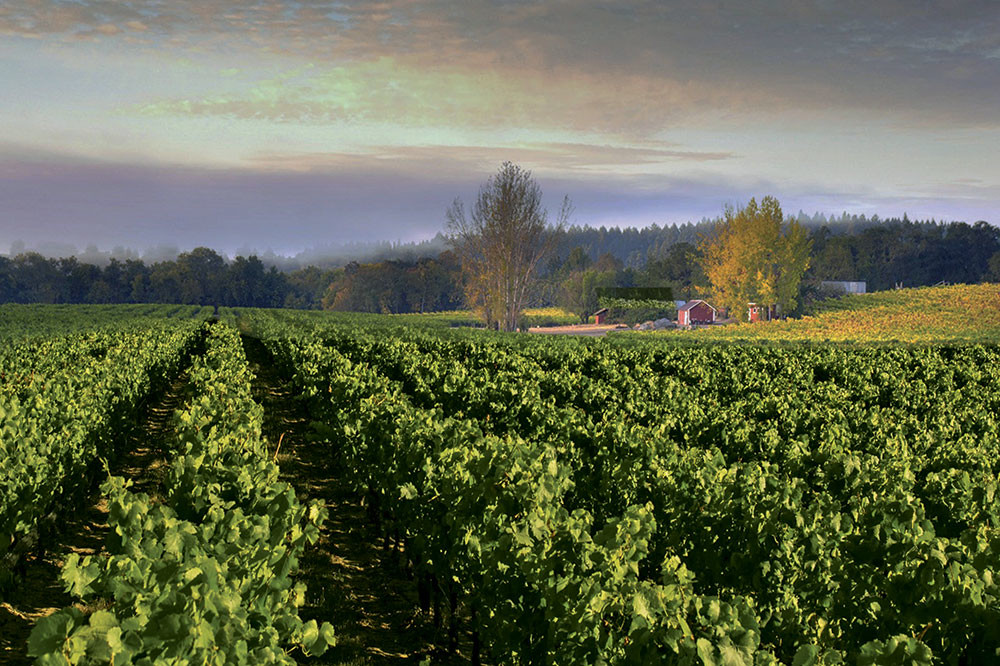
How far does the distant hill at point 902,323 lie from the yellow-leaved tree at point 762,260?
518 centimetres

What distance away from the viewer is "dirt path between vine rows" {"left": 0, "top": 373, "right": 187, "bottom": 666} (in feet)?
22.9

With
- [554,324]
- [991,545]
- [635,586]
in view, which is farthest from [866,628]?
[554,324]

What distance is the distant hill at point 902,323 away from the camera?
42.4 m

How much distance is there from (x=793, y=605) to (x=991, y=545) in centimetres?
138

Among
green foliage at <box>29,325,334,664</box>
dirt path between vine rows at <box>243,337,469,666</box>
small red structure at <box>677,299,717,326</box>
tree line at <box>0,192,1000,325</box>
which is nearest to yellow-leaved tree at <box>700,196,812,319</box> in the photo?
tree line at <box>0,192,1000,325</box>

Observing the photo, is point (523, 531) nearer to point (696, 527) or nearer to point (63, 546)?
point (696, 527)

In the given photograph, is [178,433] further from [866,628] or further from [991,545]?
[991,545]

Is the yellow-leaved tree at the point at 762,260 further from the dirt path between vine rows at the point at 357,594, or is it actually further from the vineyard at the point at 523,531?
the dirt path between vine rows at the point at 357,594

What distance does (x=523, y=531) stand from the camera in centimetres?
514

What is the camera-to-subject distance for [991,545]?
476 centimetres

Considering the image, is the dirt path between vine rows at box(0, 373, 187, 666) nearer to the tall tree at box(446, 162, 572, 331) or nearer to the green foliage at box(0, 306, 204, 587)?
the green foliage at box(0, 306, 204, 587)

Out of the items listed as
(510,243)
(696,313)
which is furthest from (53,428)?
(696,313)

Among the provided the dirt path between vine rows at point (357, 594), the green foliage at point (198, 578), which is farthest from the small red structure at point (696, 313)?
the green foliage at point (198, 578)

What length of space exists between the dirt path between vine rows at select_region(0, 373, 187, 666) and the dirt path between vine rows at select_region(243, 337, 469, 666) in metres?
2.43
